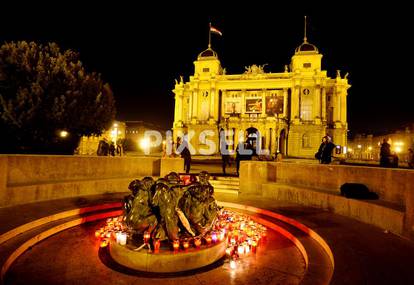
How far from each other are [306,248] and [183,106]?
58.7 meters

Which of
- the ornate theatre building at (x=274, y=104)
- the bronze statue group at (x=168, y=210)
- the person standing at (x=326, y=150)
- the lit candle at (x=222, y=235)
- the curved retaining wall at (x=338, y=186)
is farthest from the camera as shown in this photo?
the ornate theatre building at (x=274, y=104)

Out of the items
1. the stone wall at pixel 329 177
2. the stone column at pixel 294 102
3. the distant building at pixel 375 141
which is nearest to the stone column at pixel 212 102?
the stone column at pixel 294 102

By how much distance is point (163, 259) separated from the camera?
477cm

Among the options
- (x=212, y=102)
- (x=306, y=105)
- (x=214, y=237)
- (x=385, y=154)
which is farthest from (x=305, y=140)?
→ (x=214, y=237)

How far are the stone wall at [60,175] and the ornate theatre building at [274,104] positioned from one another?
35837mm

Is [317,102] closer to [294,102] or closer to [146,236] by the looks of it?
[294,102]

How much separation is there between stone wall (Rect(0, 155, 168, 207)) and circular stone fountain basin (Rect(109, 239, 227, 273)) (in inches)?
188

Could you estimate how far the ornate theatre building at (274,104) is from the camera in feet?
158

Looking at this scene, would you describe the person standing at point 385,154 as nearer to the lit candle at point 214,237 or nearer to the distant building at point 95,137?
the lit candle at point 214,237

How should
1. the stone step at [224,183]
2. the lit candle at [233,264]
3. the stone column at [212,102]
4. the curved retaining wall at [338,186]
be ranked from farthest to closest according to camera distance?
the stone column at [212,102]
the stone step at [224,183]
the curved retaining wall at [338,186]
the lit candle at [233,264]

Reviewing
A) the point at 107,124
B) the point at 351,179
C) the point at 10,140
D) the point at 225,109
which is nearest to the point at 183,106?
the point at 225,109

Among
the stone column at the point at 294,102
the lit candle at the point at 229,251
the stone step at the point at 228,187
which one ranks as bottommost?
the lit candle at the point at 229,251

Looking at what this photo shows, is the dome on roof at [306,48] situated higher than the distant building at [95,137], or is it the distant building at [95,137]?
the dome on roof at [306,48]

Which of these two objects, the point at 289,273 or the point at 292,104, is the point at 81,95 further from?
the point at 292,104
